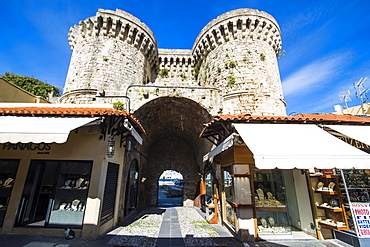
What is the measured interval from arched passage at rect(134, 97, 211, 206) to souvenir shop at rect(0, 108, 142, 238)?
283cm

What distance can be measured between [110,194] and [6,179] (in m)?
3.01

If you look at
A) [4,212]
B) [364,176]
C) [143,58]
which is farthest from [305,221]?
[143,58]

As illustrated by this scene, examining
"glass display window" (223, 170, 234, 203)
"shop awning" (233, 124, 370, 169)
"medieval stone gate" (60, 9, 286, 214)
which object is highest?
"medieval stone gate" (60, 9, 286, 214)

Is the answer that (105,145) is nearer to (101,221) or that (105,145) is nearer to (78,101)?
(101,221)

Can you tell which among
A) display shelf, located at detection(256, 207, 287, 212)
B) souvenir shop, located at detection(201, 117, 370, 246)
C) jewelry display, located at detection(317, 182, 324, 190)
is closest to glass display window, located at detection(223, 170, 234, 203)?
souvenir shop, located at detection(201, 117, 370, 246)

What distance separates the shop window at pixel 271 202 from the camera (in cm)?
455

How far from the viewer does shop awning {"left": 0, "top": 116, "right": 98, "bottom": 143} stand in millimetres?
3379

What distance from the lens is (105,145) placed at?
480 cm

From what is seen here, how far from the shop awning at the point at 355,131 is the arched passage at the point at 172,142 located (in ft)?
15.0

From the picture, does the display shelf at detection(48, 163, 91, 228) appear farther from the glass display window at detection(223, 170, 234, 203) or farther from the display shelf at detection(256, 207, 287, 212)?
the display shelf at detection(256, 207, 287, 212)

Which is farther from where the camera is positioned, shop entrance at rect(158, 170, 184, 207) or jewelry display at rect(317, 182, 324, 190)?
shop entrance at rect(158, 170, 184, 207)

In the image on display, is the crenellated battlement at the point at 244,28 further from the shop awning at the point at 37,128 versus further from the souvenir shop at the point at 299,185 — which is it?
the shop awning at the point at 37,128

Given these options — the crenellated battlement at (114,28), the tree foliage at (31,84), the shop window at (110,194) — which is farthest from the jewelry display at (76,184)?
the tree foliage at (31,84)

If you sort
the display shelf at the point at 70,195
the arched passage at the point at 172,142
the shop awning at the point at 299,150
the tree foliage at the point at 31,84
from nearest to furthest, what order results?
the shop awning at the point at 299,150 → the display shelf at the point at 70,195 → the arched passage at the point at 172,142 → the tree foliage at the point at 31,84
